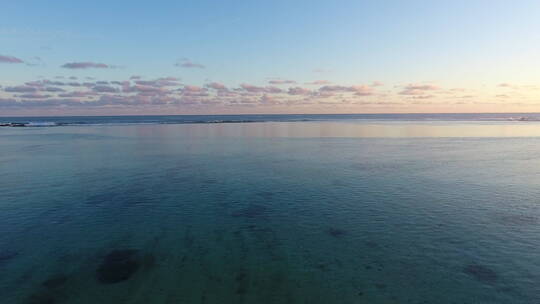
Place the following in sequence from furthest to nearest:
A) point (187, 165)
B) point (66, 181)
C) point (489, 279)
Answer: point (187, 165) < point (66, 181) < point (489, 279)

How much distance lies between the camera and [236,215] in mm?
21484

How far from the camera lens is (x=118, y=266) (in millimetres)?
14352

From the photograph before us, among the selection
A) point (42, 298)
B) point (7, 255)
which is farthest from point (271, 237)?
point (7, 255)

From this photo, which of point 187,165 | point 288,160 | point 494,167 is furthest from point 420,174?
point 187,165

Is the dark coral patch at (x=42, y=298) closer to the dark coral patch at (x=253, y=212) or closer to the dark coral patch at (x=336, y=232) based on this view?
the dark coral patch at (x=253, y=212)

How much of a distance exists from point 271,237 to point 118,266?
27.2 ft

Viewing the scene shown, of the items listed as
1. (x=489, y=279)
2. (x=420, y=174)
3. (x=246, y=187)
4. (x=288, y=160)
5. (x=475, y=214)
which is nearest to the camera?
(x=489, y=279)

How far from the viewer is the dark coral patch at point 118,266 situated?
525 inches

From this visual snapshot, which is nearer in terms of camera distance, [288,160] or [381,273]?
[381,273]

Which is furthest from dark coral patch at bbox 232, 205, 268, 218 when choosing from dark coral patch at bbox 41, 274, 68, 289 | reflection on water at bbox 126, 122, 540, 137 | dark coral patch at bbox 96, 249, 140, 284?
reflection on water at bbox 126, 122, 540, 137

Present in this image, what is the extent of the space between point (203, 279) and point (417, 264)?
34.4ft

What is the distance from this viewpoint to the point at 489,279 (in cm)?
1321

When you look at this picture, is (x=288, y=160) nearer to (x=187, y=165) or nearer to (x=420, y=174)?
(x=187, y=165)

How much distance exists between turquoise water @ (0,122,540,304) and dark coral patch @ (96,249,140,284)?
0.09 metres
